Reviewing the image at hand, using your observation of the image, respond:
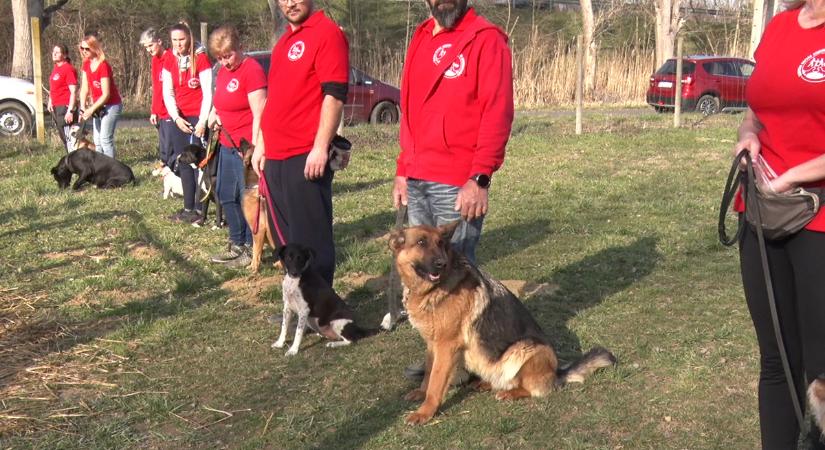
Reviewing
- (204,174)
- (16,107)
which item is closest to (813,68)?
(204,174)

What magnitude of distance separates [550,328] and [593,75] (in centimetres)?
2209

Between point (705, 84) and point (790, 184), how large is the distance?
21.0 meters

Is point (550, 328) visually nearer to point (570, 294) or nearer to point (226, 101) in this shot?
point (570, 294)

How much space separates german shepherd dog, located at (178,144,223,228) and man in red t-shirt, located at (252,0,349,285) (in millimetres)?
3025

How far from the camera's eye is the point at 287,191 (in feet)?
17.2

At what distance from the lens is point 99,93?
37.2 feet

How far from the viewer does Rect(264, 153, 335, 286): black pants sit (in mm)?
5176

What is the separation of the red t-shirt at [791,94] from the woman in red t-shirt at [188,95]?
6.33 meters

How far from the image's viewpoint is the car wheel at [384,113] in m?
18.6

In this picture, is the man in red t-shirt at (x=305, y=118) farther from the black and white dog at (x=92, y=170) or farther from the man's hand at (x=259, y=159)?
the black and white dog at (x=92, y=170)

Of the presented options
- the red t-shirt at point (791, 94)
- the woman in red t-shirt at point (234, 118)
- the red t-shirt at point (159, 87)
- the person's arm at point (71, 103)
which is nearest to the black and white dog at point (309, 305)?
the woman in red t-shirt at point (234, 118)

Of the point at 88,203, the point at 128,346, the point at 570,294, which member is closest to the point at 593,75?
the point at 88,203

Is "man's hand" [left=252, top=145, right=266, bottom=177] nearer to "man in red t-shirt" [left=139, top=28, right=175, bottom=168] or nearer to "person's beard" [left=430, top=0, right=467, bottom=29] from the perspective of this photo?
"person's beard" [left=430, top=0, right=467, bottom=29]

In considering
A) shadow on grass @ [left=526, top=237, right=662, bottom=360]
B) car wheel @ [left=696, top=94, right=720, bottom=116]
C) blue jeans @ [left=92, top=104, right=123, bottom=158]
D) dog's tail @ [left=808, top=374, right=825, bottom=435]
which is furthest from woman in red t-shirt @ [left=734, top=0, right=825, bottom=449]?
car wheel @ [left=696, top=94, right=720, bottom=116]
